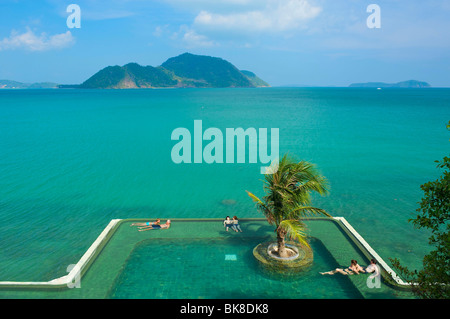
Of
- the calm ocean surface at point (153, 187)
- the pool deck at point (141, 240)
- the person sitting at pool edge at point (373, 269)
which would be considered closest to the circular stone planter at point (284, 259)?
the pool deck at point (141, 240)

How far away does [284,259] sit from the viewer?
42.6ft

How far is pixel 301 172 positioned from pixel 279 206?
→ 1609mm

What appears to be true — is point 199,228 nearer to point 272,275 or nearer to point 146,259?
point 146,259

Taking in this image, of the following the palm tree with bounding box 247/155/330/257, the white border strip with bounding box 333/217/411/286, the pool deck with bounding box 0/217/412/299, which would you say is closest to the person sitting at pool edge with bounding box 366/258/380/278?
the pool deck with bounding box 0/217/412/299

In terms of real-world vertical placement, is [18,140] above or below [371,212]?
above

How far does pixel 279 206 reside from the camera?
490 inches

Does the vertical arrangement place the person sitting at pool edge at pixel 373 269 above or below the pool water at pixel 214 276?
above

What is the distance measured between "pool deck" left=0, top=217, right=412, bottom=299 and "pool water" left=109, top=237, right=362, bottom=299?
17.3 inches

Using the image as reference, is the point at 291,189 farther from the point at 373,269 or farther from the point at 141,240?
the point at 141,240

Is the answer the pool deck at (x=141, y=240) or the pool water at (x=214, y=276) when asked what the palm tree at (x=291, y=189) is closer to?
the pool water at (x=214, y=276)

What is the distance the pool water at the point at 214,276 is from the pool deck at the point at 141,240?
0.44 metres

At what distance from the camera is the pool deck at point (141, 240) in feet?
37.1

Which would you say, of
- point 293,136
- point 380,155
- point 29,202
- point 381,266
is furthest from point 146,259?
point 293,136
